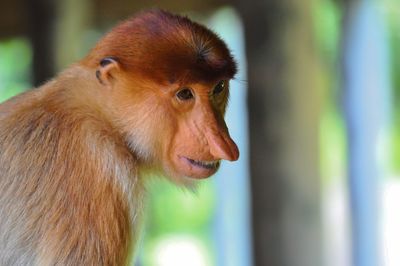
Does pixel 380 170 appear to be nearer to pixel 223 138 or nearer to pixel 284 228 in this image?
pixel 284 228

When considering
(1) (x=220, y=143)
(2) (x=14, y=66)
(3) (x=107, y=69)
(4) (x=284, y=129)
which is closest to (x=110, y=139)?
(3) (x=107, y=69)

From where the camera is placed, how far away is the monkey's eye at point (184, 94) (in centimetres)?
→ 253

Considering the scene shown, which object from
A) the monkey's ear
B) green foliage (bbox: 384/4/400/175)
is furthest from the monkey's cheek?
green foliage (bbox: 384/4/400/175)

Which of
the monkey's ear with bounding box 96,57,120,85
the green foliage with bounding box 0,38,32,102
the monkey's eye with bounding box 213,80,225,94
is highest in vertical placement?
the green foliage with bounding box 0,38,32,102

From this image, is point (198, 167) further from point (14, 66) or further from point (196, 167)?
point (14, 66)

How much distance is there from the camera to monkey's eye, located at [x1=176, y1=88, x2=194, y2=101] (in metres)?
2.53

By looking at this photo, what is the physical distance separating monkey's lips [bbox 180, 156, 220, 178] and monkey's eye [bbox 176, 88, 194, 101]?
170 millimetres

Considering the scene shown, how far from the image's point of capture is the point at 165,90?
2.51 metres

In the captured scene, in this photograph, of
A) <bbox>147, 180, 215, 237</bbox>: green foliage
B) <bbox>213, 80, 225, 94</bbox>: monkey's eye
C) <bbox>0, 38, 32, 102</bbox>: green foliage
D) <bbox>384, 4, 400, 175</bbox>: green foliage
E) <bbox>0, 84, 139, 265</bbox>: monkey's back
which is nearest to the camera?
<bbox>0, 84, 139, 265</bbox>: monkey's back

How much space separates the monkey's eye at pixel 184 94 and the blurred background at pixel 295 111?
4.83ft

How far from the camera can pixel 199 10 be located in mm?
4957

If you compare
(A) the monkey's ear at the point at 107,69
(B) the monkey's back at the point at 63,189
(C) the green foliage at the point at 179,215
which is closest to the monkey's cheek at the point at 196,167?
(B) the monkey's back at the point at 63,189

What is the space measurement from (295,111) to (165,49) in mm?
1957

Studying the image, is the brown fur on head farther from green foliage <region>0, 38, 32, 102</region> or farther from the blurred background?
green foliage <region>0, 38, 32, 102</region>
